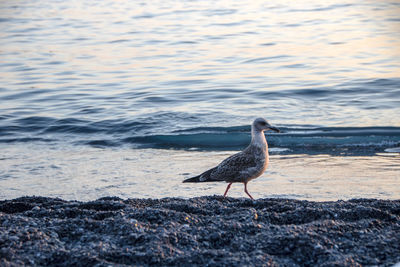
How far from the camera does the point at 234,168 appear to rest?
7527 millimetres

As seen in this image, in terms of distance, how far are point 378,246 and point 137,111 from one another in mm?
9631

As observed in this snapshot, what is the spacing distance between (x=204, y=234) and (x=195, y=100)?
9.41m

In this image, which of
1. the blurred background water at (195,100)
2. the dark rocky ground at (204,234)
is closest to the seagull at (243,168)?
the blurred background water at (195,100)

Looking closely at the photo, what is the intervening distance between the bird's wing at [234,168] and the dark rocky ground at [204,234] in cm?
93

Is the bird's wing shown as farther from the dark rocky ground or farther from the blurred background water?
the dark rocky ground

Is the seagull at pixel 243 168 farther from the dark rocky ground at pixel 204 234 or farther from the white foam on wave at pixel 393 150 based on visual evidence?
the white foam on wave at pixel 393 150

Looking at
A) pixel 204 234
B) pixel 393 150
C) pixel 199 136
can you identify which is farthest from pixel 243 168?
pixel 199 136

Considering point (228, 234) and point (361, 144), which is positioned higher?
point (228, 234)

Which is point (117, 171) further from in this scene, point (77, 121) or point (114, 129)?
point (77, 121)

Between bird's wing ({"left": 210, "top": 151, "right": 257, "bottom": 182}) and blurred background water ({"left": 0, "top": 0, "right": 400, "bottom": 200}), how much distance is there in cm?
56

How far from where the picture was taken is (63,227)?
5.62m

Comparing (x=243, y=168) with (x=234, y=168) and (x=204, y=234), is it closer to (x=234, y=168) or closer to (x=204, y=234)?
(x=234, y=168)

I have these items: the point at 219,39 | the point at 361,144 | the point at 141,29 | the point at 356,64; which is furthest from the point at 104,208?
the point at 141,29

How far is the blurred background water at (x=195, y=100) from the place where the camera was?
889 centimetres
